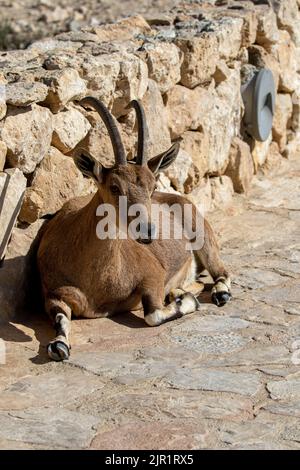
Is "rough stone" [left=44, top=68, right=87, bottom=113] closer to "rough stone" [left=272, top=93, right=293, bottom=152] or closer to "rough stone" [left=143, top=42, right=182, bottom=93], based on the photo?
"rough stone" [left=143, top=42, right=182, bottom=93]

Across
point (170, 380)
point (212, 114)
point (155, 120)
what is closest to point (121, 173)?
point (170, 380)

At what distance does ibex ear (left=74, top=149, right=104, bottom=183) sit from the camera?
6.27m

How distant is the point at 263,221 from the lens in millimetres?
8711

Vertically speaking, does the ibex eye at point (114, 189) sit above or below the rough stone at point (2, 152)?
below

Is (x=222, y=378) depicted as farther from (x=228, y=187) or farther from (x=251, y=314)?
(x=228, y=187)

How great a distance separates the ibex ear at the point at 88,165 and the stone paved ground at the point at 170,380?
2.97 feet

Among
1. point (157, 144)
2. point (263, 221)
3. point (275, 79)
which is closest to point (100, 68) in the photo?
point (157, 144)

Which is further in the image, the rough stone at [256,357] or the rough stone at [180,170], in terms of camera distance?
the rough stone at [180,170]

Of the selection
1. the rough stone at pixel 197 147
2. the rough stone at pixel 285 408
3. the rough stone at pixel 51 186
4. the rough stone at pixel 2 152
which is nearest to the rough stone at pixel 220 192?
the rough stone at pixel 197 147

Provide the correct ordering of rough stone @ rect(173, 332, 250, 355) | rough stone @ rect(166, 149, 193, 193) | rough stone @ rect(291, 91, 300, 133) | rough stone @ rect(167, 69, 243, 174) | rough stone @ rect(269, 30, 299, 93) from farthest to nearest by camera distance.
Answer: rough stone @ rect(291, 91, 300, 133)
rough stone @ rect(269, 30, 299, 93)
rough stone @ rect(167, 69, 243, 174)
rough stone @ rect(166, 149, 193, 193)
rough stone @ rect(173, 332, 250, 355)

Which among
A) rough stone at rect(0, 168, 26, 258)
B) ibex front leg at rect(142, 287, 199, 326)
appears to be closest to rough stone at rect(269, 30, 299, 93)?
ibex front leg at rect(142, 287, 199, 326)

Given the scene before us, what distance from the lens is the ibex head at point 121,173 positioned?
6.17 metres

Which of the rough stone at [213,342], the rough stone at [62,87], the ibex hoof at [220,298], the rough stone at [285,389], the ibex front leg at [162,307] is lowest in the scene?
the ibex hoof at [220,298]

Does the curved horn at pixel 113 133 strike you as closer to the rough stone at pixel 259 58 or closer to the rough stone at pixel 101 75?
the rough stone at pixel 101 75
